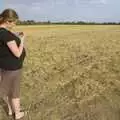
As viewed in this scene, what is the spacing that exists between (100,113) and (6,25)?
2.11 metres

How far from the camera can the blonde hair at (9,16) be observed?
658 centimetres

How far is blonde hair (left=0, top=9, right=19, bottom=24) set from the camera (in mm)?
6578

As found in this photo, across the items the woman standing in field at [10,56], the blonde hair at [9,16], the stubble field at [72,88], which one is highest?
the blonde hair at [9,16]

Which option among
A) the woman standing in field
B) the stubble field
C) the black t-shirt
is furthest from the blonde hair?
the stubble field

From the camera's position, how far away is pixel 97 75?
32.0 ft

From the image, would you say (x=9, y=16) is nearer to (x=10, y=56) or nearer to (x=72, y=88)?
(x=10, y=56)

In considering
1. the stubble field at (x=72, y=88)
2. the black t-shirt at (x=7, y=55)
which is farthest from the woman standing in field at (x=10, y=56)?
the stubble field at (x=72, y=88)

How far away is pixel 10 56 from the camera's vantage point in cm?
673

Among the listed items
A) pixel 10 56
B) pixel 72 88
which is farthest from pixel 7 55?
pixel 72 88

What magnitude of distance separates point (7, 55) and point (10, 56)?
5cm

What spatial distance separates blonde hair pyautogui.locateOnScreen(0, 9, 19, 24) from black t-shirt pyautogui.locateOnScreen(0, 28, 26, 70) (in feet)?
0.54

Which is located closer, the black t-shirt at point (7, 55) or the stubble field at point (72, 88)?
the black t-shirt at point (7, 55)

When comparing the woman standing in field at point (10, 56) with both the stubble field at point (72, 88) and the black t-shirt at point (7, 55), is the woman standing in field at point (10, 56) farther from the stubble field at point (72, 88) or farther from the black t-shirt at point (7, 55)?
the stubble field at point (72, 88)

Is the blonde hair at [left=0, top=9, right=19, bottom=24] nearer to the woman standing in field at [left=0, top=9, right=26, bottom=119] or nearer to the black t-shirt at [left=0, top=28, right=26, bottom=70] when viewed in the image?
the woman standing in field at [left=0, top=9, right=26, bottom=119]
